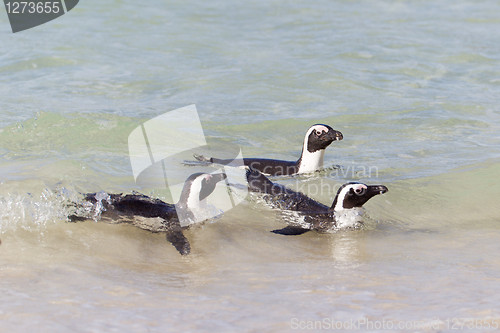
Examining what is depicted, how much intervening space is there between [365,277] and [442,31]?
13.2 meters

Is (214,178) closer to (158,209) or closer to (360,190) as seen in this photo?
(158,209)

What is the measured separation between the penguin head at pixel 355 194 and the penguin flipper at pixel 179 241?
164 centimetres

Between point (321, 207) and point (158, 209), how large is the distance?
1.63 metres

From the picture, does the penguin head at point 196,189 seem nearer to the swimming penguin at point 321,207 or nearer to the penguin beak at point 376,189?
the swimming penguin at point 321,207

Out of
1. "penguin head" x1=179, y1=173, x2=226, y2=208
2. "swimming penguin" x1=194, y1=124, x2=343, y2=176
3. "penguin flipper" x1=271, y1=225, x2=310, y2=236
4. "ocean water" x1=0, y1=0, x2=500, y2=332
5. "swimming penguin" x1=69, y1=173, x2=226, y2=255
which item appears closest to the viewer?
"ocean water" x1=0, y1=0, x2=500, y2=332

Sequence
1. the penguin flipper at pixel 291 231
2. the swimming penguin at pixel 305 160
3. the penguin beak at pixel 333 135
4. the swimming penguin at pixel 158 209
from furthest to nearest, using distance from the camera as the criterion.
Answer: the penguin beak at pixel 333 135 < the swimming penguin at pixel 305 160 < the penguin flipper at pixel 291 231 < the swimming penguin at pixel 158 209

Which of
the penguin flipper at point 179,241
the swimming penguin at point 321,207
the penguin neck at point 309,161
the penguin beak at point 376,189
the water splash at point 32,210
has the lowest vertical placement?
the penguin neck at point 309,161

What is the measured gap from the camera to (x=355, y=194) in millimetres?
6492

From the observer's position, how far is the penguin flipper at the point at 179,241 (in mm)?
5363

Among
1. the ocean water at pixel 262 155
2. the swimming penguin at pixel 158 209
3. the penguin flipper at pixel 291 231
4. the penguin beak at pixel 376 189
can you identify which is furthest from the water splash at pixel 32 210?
the penguin beak at pixel 376 189

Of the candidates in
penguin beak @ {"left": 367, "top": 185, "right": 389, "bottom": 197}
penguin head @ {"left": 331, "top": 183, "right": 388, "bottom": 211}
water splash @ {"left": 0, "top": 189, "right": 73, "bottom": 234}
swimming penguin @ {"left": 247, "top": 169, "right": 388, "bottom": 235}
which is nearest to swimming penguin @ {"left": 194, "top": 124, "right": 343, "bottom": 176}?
swimming penguin @ {"left": 247, "top": 169, "right": 388, "bottom": 235}

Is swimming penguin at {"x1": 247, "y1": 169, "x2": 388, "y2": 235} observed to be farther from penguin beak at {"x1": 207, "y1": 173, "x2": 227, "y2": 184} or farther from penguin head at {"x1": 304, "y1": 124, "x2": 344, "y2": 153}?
penguin head at {"x1": 304, "y1": 124, "x2": 344, "y2": 153}

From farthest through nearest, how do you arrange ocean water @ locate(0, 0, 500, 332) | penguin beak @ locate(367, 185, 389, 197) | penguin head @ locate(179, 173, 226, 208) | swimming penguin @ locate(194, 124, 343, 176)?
swimming penguin @ locate(194, 124, 343, 176)
penguin beak @ locate(367, 185, 389, 197)
penguin head @ locate(179, 173, 226, 208)
ocean water @ locate(0, 0, 500, 332)

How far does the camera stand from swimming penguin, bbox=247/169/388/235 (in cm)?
625
